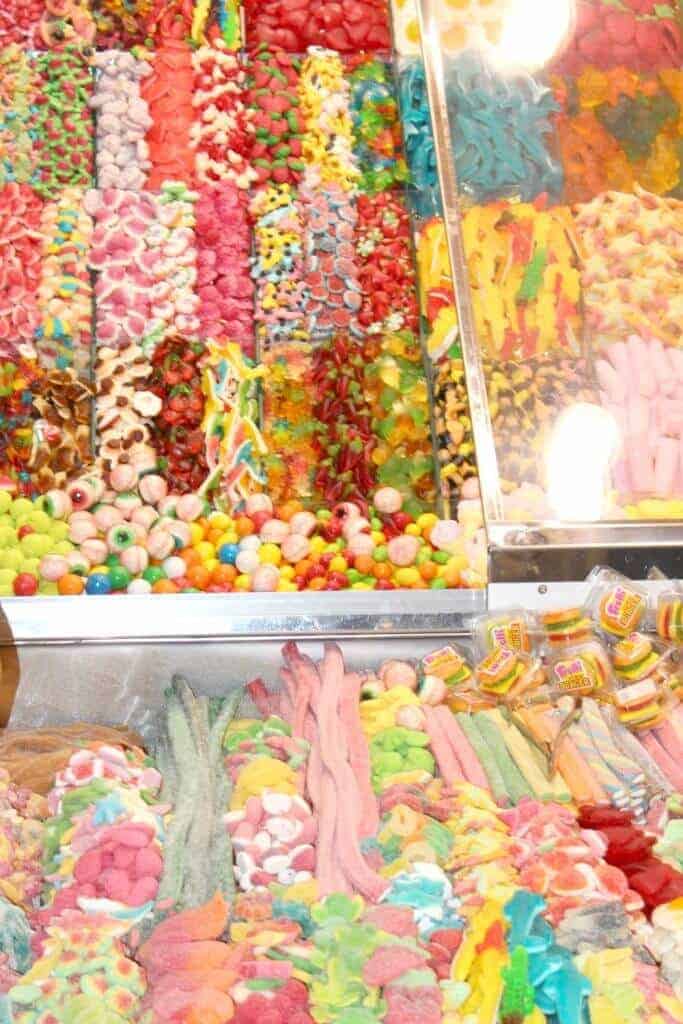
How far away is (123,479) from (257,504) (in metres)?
0.34

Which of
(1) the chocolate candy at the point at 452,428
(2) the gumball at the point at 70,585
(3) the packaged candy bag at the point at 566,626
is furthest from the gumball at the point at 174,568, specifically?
(3) the packaged candy bag at the point at 566,626

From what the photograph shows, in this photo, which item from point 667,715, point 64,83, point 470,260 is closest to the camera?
point 667,715

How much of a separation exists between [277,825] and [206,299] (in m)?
2.03

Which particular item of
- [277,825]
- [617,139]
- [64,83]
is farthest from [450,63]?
[277,825]

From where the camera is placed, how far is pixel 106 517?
3.14m

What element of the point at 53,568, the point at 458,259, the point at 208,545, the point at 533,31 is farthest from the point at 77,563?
the point at 533,31

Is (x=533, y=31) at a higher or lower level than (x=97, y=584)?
higher

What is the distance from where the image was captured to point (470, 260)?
139 inches

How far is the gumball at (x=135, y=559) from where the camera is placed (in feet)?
9.90

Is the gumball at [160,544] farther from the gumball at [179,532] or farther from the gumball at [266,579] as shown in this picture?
the gumball at [266,579]

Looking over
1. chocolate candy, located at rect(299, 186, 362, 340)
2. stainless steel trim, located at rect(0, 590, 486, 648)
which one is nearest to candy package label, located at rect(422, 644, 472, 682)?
stainless steel trim, located at rect(0, 590, 486, 648)

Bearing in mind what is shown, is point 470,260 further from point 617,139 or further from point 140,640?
point 140,640

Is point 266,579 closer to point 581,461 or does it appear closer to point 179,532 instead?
point 179,532

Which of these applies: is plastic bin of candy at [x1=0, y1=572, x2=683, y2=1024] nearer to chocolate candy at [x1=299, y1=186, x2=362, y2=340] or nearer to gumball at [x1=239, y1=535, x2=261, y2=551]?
gumball at [x1=239, y1=535, x2=261, y2=551]
